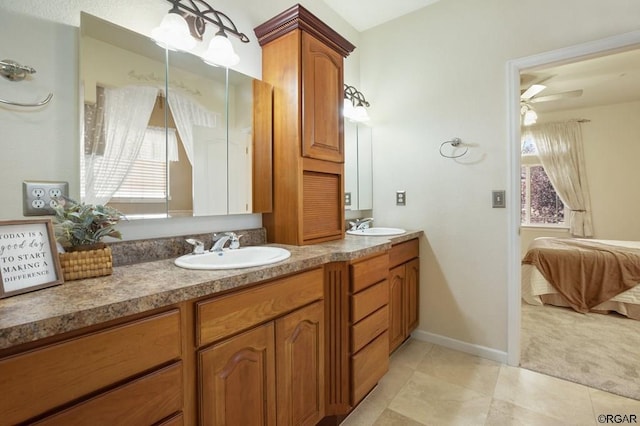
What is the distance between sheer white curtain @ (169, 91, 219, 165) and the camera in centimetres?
134

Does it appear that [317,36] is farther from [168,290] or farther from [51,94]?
[168,290]

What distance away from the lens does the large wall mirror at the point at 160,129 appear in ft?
3.66

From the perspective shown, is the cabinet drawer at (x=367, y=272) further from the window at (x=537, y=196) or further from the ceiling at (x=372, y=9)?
the window at (x=537, y=196)

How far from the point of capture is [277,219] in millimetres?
1688

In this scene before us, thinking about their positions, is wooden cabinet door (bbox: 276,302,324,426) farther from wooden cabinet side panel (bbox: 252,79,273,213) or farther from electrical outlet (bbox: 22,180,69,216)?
electrical outlet (bbox: 22,180,69,216)

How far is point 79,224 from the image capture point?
0.94 m

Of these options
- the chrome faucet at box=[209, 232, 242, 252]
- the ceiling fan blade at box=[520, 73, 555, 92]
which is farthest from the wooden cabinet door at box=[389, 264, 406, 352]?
the ceiling fan blade at box=[520, 73, 555, 92]

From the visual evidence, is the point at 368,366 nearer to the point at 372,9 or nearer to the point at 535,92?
the point at 372,9

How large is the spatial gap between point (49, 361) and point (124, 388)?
177 mm

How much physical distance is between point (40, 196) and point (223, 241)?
652 mm

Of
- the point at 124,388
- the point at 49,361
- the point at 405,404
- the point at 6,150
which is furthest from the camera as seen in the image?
the point at 405,404

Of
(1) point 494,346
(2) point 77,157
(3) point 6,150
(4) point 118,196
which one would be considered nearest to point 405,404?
(1) point 494,346

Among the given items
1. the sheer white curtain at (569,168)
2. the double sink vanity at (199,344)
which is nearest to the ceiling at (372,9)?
the double sink vanity at (199,344)

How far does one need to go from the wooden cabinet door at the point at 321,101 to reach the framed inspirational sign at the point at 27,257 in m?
1.11
